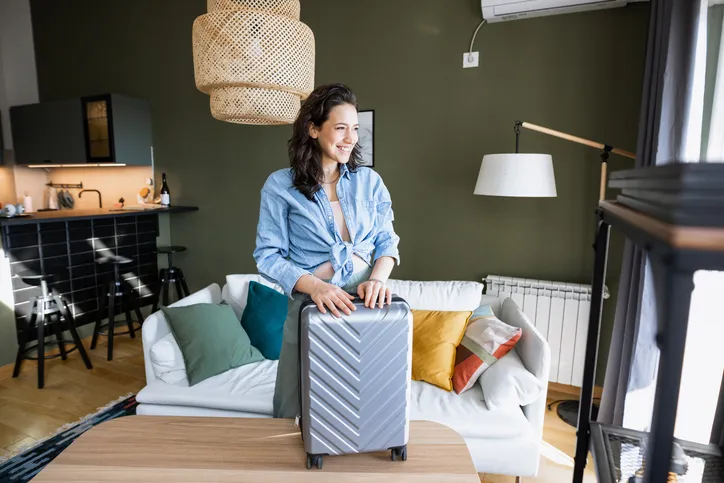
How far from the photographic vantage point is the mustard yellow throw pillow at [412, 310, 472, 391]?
2.17m

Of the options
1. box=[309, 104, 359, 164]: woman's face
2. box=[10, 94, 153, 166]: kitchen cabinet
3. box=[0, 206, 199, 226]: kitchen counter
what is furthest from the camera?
box=[10, 94, 153, 166]: kitchen cabinet

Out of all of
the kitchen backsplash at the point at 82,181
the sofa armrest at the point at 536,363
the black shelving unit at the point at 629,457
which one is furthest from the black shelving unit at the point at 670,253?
the kitchen backsplash at the point at 82,181

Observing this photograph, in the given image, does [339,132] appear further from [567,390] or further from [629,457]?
[567,390]

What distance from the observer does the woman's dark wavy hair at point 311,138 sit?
1.12 metres

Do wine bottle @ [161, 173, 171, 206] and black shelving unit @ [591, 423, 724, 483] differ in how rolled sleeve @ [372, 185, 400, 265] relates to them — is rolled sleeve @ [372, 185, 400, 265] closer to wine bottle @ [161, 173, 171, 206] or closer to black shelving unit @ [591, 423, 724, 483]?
black shelving unit @ [591, 423, 724, 483]

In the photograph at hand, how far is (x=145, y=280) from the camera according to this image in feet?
14.3

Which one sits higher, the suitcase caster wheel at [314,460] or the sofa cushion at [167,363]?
the suitcase caster wheel at [314,460]

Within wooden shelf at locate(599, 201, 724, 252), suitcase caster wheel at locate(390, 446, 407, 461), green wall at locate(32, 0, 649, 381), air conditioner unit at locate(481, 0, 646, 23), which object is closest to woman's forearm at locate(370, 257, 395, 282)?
suitcase caster wheel at locate(390, 446, 407, 461)

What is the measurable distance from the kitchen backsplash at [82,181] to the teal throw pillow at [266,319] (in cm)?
261

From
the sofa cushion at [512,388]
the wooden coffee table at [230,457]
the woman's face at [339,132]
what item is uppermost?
the woman's face at [339,132]

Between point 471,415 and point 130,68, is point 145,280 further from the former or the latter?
point 471,415

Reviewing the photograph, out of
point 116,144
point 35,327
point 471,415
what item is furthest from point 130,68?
point 471,415

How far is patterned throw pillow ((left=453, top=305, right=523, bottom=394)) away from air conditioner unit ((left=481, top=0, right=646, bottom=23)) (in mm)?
1954

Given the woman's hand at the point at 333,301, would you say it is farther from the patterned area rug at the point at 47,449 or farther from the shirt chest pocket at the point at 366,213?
the patterned area rug at the point at 47,449
